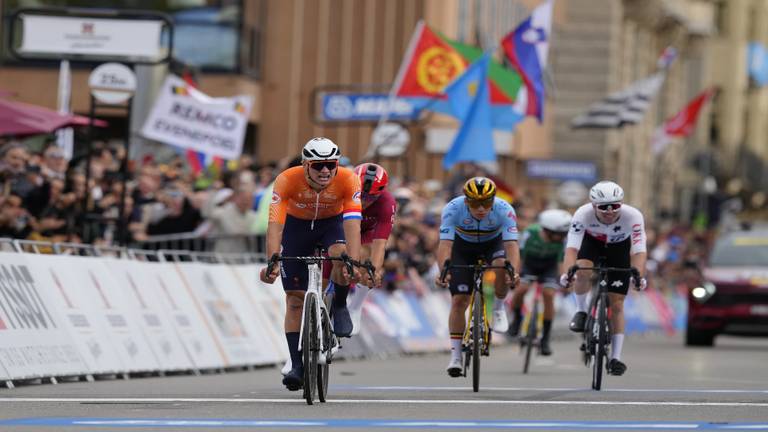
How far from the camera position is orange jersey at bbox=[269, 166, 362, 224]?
1477cm

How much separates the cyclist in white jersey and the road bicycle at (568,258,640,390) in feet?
0.32

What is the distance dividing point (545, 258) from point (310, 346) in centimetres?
892

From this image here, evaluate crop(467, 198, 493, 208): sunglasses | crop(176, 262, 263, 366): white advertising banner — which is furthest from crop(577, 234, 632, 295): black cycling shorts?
crop(176, 262, 263, 366): white advertising banner

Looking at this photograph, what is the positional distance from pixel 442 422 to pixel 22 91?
26401 millimetres

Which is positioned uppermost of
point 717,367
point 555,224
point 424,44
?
point 424,44

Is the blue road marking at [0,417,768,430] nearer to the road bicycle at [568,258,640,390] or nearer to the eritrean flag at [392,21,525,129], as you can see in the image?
the road bicycle at [568,258,640,390]

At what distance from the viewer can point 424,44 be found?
101ft

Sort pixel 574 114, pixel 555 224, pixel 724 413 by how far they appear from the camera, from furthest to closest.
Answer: pixel 574 114 < pixel 555 224 < pixel 724 413

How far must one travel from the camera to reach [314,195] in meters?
14.9

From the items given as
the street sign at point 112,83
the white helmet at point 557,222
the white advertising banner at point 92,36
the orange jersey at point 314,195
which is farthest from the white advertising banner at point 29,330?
the white helmet at point 557,222

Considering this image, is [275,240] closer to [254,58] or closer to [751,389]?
[751,389]

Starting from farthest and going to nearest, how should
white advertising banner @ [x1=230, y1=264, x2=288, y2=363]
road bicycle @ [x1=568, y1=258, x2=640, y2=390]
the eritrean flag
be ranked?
1. the eritrean flag
2. white advertising banner @ [x1=230, y1=264, x2=288, y2=363]
3. road bicycle @ [x1=568, y1=258, x2=640, y2=390]

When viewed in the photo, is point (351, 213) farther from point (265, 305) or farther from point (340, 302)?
point (265, 305)

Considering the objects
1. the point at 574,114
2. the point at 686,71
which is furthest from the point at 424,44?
the point at 686,71
